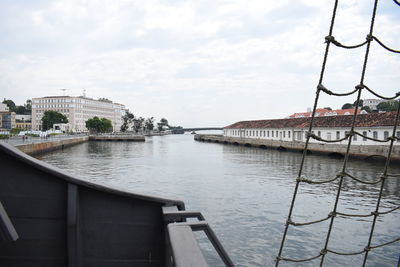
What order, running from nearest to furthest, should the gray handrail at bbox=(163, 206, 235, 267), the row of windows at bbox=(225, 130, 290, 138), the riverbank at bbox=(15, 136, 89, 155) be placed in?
the gray handrail at bbox=(163, 206, 235, 267) → the riverbank at bbox=(15, 136, 89, 155) → the row of windows at bbox=(225, 130, 290, 138)

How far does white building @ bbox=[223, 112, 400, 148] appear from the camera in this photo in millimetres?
30547

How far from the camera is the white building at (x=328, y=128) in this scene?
100 ft

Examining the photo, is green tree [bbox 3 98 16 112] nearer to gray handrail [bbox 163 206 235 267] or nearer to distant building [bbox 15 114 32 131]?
distant building [bbox 15 114 32 131]

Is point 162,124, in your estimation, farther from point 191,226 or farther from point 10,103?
point 191,226

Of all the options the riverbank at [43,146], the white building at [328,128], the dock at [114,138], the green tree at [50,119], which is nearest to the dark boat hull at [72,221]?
the white building at [328,128]

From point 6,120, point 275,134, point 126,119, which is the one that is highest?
point 126,119

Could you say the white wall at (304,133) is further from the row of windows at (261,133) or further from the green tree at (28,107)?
the green tree at (28,107)

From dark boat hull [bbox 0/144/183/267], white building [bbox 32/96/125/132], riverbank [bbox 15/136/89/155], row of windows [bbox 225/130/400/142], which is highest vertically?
white building [bbox 32/96/125/132]

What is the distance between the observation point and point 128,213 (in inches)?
117

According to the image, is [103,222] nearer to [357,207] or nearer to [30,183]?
[30,183]

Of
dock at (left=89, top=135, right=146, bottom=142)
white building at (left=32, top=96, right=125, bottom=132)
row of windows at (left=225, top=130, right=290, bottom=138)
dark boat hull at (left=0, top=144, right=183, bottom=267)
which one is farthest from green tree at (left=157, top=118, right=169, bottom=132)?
dark boat hull at (left=0, top=144, right=183, bottom=267)

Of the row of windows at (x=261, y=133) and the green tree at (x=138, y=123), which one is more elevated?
the green tree at (x=138, y=123)

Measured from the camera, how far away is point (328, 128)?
37000 millimetres

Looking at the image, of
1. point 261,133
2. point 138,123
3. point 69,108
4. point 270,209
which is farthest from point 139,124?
point 270,209
